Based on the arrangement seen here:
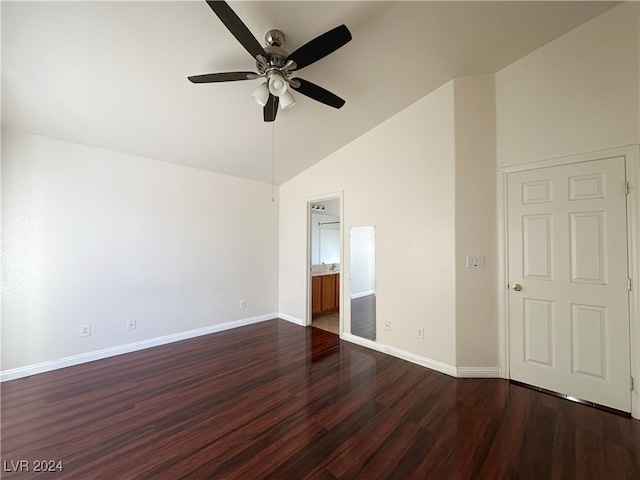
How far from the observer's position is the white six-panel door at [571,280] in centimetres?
212

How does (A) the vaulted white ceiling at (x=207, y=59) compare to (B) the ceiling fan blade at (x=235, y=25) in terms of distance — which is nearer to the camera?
(B) the ceiling fan blade at (x=235, y=25)

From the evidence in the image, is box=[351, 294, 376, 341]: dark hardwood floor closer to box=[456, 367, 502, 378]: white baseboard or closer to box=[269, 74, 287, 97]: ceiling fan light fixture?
box=[456, 367, 502, 378]: white baseboard

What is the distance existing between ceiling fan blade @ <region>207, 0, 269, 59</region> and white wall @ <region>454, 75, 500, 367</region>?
2192mm

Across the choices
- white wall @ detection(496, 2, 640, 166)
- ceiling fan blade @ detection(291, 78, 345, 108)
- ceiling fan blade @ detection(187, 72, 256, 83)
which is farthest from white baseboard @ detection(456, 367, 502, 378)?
ceiling fan blade @ detection(187, 72, 256, 83)

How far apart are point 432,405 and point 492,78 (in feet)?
10.9

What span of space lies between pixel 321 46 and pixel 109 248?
10.9 ft

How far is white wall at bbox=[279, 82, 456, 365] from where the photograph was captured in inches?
109

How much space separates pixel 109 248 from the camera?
3125 mm

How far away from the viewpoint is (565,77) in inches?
91.2

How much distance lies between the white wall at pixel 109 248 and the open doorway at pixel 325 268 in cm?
124

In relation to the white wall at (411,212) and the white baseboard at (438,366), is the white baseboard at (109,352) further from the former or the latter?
the white baseboard at (438,366)

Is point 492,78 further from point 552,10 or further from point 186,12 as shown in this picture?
point 186,12

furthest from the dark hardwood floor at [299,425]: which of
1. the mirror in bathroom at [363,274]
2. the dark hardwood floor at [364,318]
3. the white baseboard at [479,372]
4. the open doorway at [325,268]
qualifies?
the open doorway at [325,268]

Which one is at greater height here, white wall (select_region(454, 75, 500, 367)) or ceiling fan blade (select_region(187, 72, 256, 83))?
ceiling fan blade (select_region(187, 72, 256, 83))
